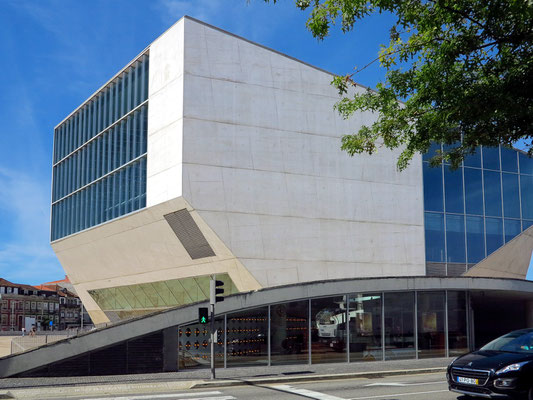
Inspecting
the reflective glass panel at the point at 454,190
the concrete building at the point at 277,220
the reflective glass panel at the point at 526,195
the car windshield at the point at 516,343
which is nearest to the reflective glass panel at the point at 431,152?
the concrete building at the point at 277,220

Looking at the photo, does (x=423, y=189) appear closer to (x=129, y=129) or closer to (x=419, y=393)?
(x=129, y=129)

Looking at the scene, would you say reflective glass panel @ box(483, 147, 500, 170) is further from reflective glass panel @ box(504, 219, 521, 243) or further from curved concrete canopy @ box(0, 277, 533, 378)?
curved concrete canopy @ box(0, 277, 533, 378)

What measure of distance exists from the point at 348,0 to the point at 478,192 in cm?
2575

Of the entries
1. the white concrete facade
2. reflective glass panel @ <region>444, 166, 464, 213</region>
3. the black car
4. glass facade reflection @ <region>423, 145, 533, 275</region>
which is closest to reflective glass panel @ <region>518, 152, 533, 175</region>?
glass facade reflection @ <region>423, 145, 533, 275</region>

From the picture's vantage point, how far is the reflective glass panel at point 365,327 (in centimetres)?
2336

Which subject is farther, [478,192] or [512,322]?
[478,192]

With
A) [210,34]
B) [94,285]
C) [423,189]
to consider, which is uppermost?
[210,34]

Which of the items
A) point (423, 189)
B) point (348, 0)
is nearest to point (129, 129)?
point (423, 189)

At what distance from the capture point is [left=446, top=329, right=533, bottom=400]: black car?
36.4 ft

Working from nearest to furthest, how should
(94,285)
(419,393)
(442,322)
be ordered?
(419,393) < (442,322) < (94,285)

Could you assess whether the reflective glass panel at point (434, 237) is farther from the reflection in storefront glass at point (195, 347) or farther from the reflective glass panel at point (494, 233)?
the reflection in storefront glass at point (195, 347)

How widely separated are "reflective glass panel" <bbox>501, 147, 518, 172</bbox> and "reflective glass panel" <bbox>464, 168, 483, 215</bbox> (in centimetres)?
237

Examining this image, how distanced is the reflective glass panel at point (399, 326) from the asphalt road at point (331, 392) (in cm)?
610

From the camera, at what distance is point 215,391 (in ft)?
51.4
